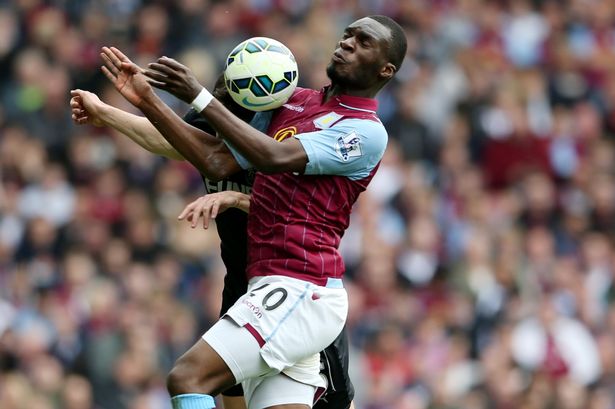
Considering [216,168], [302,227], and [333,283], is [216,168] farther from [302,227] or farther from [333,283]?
[333,283]

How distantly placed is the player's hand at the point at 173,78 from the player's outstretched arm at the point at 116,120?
862 millimetres

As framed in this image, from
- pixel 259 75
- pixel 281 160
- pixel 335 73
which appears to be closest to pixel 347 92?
pixel 335 73

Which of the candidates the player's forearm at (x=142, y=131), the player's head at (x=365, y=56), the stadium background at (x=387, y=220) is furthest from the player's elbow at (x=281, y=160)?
the stadium background at (x=387, y=220)

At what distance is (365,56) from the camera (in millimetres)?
6812

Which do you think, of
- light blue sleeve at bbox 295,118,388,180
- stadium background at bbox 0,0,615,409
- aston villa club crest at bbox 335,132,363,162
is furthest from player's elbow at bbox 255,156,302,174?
stadium background at bbox 0,0,615,409

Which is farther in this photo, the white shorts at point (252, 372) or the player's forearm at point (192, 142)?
the white shorts at point (252, 372)

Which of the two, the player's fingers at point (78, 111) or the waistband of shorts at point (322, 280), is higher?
the player's fingers at point (78, 111)

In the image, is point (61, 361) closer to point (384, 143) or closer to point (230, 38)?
point (230, 38)

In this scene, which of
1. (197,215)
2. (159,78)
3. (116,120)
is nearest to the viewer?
(159,78)

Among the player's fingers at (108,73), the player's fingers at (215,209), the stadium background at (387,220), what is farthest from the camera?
the stadium background at (387,220)

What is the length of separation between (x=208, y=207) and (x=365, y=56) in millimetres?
1056

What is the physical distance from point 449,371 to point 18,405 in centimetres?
389

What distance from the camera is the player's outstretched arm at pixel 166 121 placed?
20.9ft

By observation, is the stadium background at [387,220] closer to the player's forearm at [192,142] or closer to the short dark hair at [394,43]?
the player's forearm at [192,142]
